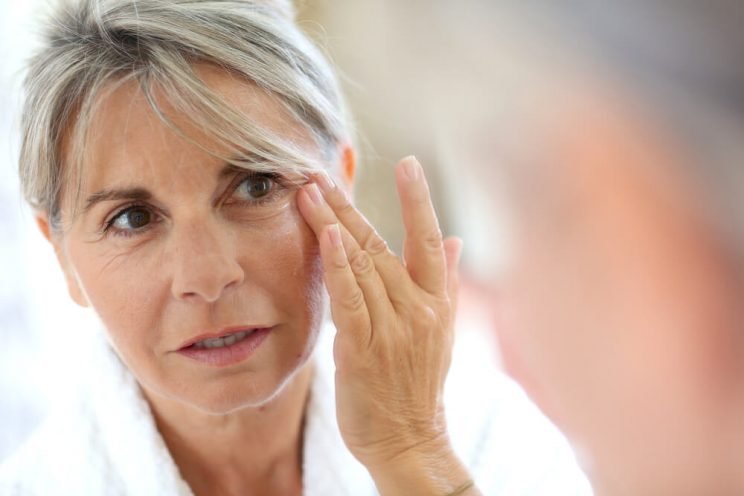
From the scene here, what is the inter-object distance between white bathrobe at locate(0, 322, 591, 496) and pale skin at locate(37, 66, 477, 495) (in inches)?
4.1

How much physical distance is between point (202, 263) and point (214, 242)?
0.09ft

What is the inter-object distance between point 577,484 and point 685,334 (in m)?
0.23

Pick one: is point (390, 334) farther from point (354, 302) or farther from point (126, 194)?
point (126, 194)

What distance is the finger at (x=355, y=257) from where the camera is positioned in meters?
0.79

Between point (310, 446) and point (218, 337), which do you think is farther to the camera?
point (310, 446)

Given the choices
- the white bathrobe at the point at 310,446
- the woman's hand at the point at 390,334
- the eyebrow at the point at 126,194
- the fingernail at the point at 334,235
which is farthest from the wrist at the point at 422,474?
the eyebrow at the point at 126,194

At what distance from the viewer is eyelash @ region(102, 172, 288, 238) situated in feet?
2.56

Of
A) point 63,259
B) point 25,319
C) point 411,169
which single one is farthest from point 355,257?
point 25,319

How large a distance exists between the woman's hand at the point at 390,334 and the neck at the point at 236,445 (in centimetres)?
15

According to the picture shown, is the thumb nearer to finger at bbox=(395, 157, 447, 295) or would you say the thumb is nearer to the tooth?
finger at bbox=(395, 157, 447, 295)

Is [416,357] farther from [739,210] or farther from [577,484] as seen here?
[739,210]

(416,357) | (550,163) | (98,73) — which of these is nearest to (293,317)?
(416,357)

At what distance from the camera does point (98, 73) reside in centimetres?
77

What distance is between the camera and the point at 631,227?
1.01m
